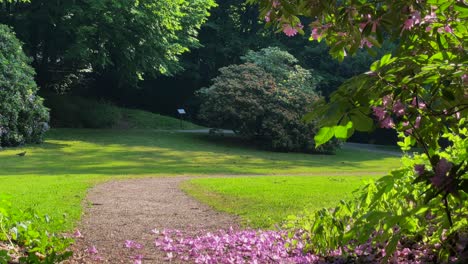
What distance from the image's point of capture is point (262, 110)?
22609 millimetres

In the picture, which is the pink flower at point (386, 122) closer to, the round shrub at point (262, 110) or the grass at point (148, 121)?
the round shrub at point (262, 110)

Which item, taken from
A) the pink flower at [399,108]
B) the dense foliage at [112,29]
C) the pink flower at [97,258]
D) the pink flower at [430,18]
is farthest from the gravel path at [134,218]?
the dense foliage at [112,29]

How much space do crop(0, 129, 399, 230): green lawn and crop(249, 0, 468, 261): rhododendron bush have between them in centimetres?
389

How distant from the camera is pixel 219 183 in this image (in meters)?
10.5

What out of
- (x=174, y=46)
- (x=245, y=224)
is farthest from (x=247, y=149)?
(x=245, y=224)

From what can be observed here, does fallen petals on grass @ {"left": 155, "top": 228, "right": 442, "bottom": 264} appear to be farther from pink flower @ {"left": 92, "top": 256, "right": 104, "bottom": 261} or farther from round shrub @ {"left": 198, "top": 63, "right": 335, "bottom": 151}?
round shrub @ {"left": 198, "top": 63, "right": 335, "bottom": 151}

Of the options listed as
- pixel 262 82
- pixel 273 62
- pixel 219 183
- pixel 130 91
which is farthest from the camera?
pixel 130 91

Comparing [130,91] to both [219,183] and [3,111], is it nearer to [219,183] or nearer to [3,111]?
[3,111]

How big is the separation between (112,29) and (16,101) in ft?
21.8

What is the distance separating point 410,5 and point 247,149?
19827 millimetres

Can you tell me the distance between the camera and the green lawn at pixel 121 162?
873cm

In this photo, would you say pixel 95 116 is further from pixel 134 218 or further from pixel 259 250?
pixel 259 250

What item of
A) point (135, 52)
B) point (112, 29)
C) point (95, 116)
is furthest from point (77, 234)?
point (95, 116)

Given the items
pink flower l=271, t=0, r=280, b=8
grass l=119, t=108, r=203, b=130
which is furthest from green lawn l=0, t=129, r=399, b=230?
grass l=119, t=108, r=203, b=130
